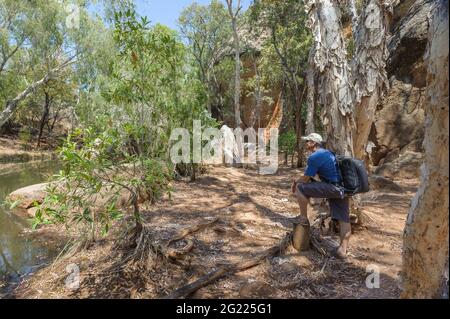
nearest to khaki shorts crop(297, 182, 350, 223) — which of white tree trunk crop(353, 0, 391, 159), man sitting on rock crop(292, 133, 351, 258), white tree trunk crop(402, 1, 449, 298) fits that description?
man sitting on rock crop(292, 133, 351, 258)

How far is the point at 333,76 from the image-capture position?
4523 millimetres

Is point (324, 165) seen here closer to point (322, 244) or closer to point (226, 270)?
point (322, 244)

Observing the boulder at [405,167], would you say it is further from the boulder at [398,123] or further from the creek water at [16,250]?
the creek water at [16,250]

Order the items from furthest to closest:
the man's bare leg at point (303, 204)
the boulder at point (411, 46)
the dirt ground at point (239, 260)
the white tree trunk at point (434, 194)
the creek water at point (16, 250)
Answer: the boulder at point (411, 46) < the creek water at point (16, 250) < the man's bare leg at point (303, 204) < the dirt ground at point (239, 260) < the white tree trunk at point (434, 194)

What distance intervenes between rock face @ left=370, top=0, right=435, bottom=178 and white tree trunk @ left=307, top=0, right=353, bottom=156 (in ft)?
20.0

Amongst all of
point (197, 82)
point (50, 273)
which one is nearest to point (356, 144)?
point (50, 273)

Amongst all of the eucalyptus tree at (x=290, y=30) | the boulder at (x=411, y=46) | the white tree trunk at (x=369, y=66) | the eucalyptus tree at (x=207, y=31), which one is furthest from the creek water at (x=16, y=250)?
the eucalyptus tree at (x=207, y=31)

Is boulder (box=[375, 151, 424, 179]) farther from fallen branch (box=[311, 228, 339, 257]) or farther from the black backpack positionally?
the black backpack

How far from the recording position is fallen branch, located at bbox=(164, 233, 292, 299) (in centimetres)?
322

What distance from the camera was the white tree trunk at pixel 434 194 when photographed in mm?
1702

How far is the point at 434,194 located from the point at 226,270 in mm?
2285

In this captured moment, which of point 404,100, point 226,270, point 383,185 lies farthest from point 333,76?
point 404,100

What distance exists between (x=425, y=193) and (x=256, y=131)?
848 inches

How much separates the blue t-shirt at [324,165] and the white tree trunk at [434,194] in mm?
1794
